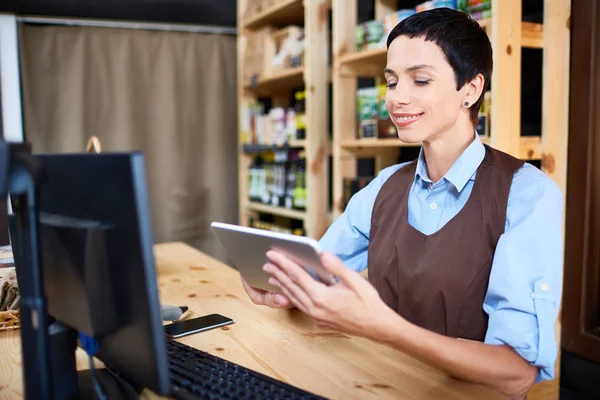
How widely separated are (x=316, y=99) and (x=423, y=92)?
166 cm

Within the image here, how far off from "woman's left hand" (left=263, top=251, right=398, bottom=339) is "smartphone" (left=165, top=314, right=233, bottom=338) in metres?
0.44

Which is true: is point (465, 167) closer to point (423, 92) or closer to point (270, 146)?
point (423, 92)

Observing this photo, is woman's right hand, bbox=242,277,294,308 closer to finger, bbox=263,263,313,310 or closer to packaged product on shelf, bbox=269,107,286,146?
finger, bbox=263,263,313,310

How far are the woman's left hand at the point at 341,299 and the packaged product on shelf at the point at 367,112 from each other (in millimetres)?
1687

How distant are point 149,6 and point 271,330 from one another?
2.80 meters

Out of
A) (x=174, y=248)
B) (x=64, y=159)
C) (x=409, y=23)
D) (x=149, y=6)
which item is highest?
(x=149, y=6)

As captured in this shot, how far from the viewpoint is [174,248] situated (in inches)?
104

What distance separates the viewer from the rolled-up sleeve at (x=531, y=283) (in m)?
1.06

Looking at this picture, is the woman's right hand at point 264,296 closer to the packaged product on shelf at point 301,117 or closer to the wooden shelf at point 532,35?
the wooden shelf at point 532,35

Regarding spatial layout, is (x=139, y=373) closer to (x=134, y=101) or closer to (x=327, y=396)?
(x=327, y=396)

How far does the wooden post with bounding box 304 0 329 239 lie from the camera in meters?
2.91

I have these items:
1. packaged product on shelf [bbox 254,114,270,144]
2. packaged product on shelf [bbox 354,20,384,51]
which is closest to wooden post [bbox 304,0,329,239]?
packaged product on shelf [bbox 354,20,384,51]

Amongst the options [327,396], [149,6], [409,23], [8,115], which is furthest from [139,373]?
[8,115]

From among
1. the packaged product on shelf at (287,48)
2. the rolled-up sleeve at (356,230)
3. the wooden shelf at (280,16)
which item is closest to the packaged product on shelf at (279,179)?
the packaged product on shelf at (287,48)
